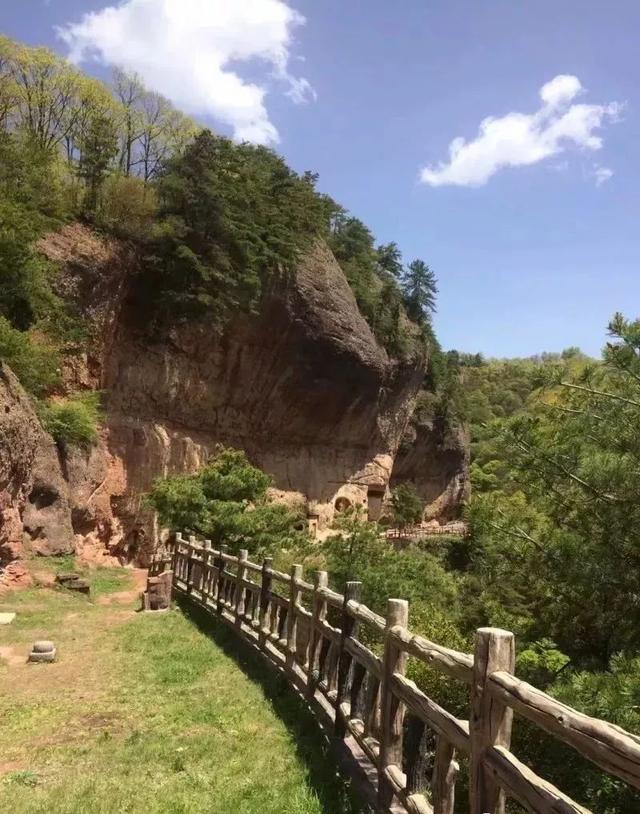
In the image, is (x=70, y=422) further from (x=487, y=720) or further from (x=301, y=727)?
(x=487, y=720)

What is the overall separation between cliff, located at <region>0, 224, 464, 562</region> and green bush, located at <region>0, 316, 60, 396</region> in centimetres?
226

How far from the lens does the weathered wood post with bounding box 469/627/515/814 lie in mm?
3262

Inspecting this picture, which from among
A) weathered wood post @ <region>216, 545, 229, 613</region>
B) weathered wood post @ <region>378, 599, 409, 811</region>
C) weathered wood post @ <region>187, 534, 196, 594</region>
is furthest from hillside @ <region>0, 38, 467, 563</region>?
weathered wood post @ <region>378, 599, 409, 811</region>

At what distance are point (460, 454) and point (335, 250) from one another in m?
18.2

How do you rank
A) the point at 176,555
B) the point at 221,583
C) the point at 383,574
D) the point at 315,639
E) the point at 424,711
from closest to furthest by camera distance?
the point at 424,711, the point at 315,639, the point at 221,583, the point at 383,574, the point at 176,555

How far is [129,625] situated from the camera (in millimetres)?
12383

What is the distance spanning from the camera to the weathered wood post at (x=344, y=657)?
227 inches

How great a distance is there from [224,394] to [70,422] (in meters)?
9.83

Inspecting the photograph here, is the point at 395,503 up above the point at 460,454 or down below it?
below

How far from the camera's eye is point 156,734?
6.27m

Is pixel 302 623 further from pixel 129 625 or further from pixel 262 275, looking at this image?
pixel 262 275

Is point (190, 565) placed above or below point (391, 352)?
below

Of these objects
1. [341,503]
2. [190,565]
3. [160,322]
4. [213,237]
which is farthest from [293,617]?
[341,503]

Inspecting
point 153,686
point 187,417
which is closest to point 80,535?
point 187,417
